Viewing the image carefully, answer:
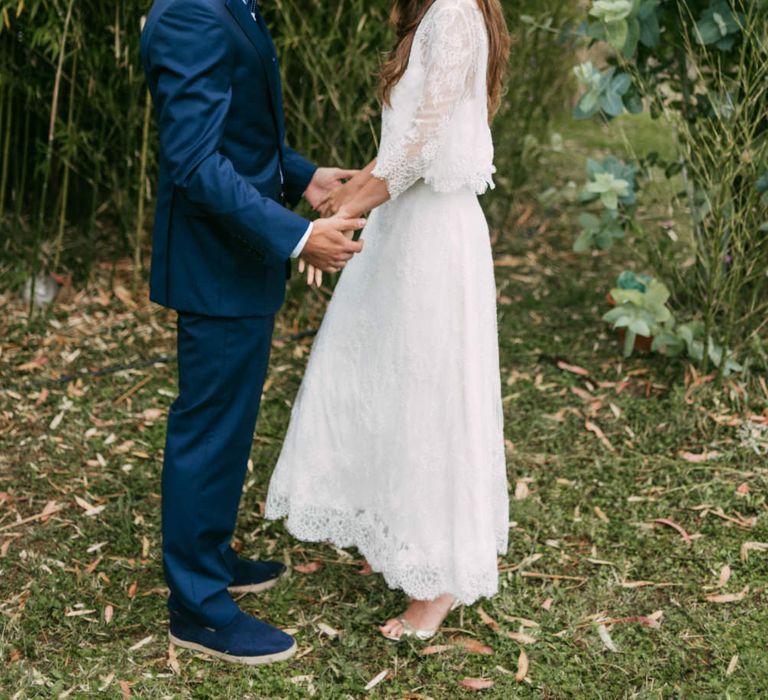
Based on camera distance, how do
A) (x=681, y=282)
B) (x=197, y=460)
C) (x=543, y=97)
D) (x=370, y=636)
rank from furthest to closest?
1. (x=543, y=97)
2. (x=681, y=282)
3. (x=370, y=636)
4. (x=197, y=460)

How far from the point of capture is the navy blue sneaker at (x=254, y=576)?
8.11 ft

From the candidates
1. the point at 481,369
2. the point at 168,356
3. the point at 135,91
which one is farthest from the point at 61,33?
the point at 481,369

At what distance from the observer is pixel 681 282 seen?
132 inches

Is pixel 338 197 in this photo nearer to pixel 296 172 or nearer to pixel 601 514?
pixel 296 172

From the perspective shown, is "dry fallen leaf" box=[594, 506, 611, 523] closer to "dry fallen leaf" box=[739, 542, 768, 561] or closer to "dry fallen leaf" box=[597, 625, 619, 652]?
"dry fallen leaf" box=[739, 542, 768, 561]

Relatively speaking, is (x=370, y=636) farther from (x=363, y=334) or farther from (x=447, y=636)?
(x=363, y=334)

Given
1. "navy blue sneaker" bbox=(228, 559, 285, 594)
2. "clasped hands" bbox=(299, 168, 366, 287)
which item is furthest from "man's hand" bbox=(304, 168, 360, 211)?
"navy blue sneaker" bbox=(228, 559, 285, 594)

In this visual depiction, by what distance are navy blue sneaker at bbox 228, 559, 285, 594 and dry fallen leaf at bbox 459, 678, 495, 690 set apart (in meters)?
0.55

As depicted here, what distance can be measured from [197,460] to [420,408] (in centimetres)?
45

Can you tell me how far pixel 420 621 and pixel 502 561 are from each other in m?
0.39

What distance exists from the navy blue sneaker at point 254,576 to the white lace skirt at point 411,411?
0.24m

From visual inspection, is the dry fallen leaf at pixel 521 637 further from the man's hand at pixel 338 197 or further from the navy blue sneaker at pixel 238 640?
the man's hand at pixel 338 197

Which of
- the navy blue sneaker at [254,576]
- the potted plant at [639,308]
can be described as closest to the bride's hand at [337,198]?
the navy blue sneaker at [254,576]

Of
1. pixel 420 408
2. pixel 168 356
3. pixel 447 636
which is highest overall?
pixel 420 408
